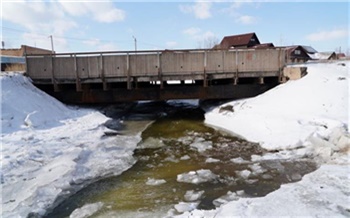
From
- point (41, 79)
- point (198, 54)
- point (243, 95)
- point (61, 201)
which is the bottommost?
point (61, 201)

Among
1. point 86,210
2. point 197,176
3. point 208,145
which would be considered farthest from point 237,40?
point 86,210

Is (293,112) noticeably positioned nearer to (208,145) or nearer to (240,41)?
(208,145)

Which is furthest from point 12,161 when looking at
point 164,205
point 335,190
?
point 335,190

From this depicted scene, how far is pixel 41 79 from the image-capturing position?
54.5 feet

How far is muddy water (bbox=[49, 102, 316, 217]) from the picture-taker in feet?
21.2

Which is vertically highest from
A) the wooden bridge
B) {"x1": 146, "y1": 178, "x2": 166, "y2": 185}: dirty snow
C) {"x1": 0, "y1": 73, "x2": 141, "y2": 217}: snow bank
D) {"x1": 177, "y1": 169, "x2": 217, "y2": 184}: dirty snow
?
the wooden bridge

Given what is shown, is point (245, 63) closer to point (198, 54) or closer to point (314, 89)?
point (198, 54)

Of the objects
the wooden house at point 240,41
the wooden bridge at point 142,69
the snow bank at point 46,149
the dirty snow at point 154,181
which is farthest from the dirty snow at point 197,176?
the wooden house at point 240,41

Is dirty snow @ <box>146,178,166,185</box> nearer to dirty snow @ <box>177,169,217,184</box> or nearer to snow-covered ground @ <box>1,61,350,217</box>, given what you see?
snow-covered ground @ <box>1,61,350,217</box>

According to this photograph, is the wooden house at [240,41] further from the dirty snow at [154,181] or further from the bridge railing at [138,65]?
the dirty snow at [154,181]

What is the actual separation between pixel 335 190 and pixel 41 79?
52.6 feet

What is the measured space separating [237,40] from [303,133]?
47195 millimetres

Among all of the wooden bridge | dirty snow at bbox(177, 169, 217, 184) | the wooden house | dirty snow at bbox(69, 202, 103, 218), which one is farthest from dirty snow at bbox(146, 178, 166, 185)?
the wooden house

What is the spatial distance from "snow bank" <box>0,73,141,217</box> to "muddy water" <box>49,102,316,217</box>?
0.53 metres
